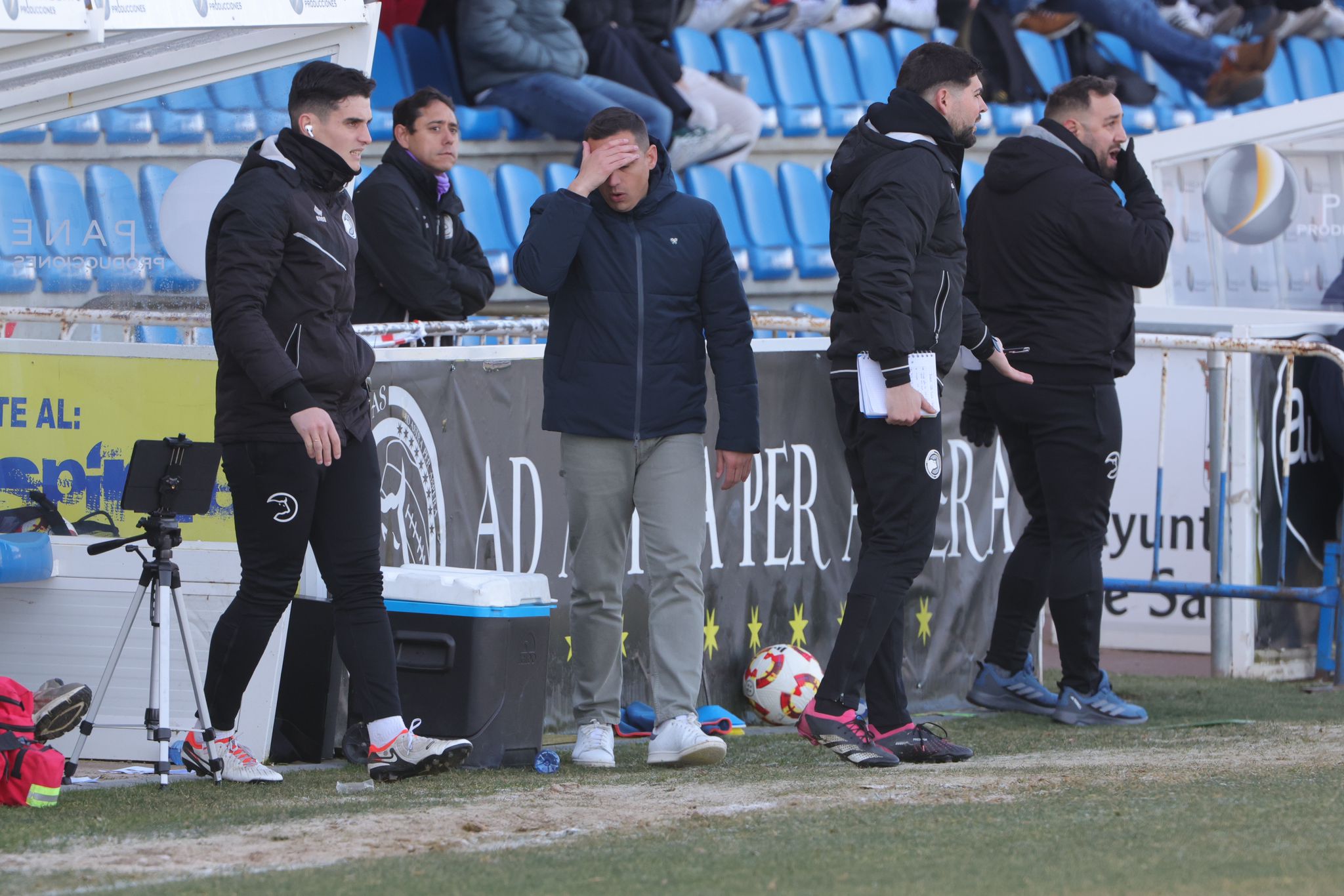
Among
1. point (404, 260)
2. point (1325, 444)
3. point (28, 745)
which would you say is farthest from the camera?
point (1325, 444)

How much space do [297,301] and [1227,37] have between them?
1717cm

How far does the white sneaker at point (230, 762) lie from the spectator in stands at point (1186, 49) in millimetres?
15115

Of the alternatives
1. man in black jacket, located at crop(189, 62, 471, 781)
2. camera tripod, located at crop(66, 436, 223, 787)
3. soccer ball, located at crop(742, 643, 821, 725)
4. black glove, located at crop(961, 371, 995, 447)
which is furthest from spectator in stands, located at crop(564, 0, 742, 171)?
camera tripod, located at crop(66, 436, 223, 787)

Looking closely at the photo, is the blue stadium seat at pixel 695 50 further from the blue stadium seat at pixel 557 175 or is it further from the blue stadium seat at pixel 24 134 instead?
the blue stadium seat at pixel 24 134

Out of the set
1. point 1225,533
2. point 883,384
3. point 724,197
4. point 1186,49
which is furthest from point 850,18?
point 883,384

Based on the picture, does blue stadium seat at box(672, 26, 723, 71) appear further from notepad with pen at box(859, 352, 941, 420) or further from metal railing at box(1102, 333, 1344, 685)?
notepad with pen at box(859, 352, 941, 420)

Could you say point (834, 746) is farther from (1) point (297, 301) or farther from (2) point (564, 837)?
(1) point (297, 301)

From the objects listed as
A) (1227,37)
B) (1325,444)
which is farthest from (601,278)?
(1227,37)

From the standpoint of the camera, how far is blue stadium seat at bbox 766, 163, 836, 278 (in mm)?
15086

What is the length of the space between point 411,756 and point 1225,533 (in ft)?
Answer: 14.8

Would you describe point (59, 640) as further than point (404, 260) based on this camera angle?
No

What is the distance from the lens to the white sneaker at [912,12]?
17.3 meters

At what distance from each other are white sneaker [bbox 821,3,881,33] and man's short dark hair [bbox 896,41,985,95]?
1184 cm

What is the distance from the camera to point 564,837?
3.99 m
